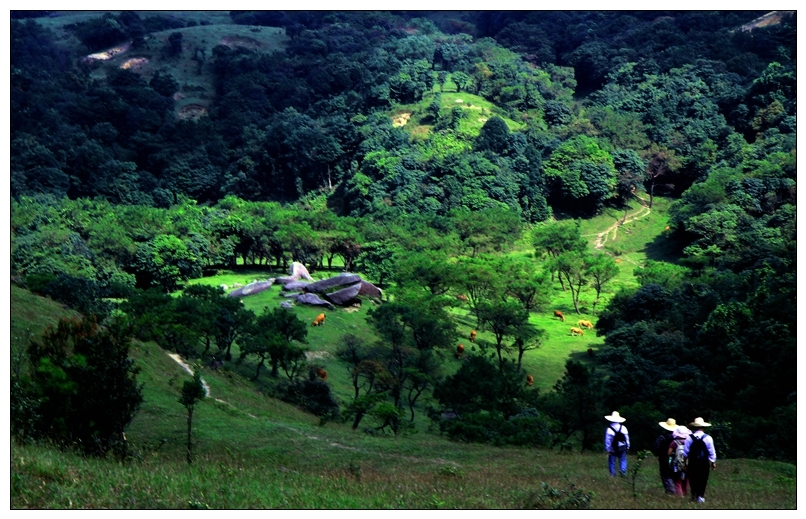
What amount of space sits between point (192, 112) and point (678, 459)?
365 ft

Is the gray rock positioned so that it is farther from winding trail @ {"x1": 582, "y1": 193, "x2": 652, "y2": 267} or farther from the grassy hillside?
winding trail @ {"x1": 582, "y1": 193, "x2": 652, "y2": 267}

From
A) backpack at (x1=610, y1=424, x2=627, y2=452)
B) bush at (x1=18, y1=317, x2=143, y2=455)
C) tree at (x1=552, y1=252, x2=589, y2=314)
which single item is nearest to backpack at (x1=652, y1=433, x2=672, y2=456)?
backpack at (x1=610, y1=424, x2=627, y2=452)

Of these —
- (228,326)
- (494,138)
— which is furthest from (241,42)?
(228,326)

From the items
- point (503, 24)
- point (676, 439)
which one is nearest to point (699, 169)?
point (503, 24)

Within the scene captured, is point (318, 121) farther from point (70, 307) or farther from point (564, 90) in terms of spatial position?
point (70, 307)

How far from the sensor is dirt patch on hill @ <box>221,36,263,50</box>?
5428 inches

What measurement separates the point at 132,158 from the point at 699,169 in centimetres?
6055

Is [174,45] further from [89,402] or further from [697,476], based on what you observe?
[697,476]

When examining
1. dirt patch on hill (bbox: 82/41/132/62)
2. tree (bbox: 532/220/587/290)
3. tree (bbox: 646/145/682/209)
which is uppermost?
dirt patch on hill (bbox: 82/41/132/62)

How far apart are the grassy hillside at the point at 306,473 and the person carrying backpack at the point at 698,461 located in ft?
1.18

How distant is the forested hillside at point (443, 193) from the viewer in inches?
1323

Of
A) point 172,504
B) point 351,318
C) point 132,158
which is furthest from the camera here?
point 132,158

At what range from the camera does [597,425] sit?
2895cm

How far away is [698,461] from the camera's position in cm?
1375
